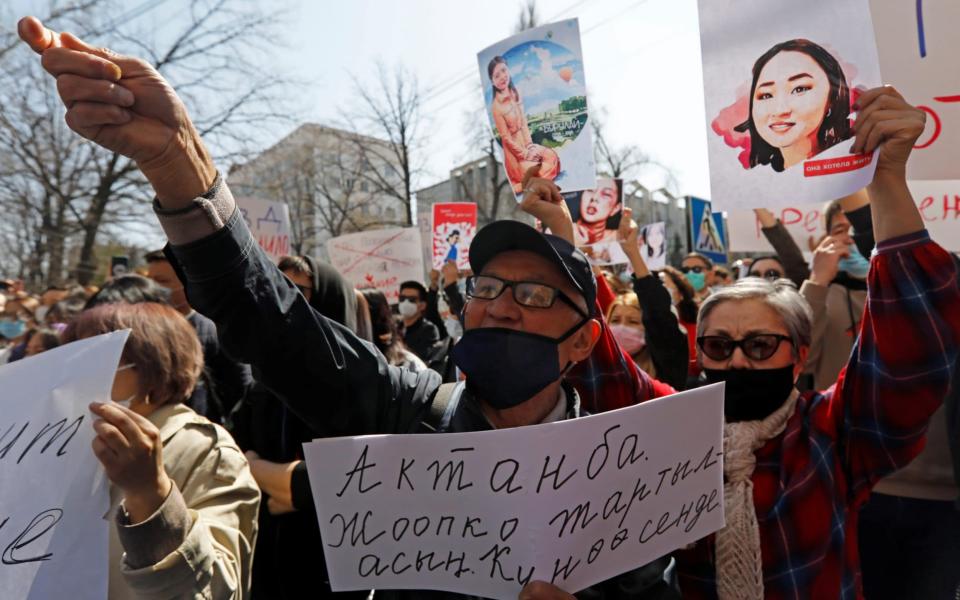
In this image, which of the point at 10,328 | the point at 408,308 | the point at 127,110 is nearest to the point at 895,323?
the point at 127,110

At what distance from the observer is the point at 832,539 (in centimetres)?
165

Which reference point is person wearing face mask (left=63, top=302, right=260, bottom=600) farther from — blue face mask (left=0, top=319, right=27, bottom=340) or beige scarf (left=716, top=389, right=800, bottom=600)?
blue face mask (left=0, top=319, right=27, bottom=340)

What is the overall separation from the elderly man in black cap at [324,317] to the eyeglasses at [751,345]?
1.28ft

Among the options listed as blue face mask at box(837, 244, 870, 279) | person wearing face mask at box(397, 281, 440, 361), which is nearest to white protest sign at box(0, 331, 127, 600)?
blue face mask at box(837, 244, 870, 279)

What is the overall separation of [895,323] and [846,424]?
29cm

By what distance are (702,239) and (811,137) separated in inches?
319

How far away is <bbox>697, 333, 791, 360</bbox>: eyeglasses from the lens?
186 cm

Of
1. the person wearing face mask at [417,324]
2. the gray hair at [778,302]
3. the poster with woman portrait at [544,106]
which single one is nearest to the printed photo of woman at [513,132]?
the poster with woman portrait at [544,106]

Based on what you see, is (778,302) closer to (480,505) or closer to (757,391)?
(757,391)

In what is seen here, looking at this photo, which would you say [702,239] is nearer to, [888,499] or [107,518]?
[888,499]

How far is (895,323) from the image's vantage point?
156 cm

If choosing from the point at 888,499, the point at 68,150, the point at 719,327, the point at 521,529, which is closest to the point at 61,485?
the point at 521,529

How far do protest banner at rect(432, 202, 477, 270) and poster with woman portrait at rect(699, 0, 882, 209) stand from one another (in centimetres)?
623

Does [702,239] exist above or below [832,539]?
above
